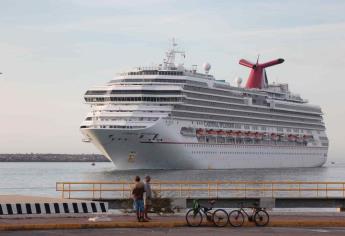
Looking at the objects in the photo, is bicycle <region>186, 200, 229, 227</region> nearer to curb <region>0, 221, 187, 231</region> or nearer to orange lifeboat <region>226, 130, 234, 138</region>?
curb <region>0, 221, 187, 231</region>

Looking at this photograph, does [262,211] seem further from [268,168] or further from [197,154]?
[268,168]

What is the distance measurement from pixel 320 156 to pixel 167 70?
50.0 meters

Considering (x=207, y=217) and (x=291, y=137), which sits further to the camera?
(x=291, y=137)

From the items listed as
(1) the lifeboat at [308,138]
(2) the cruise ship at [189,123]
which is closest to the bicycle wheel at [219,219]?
(2) the cruise ship at [189,123]

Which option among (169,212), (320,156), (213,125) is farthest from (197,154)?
(169,212)

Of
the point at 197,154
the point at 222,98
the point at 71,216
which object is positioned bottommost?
the point at 71,216

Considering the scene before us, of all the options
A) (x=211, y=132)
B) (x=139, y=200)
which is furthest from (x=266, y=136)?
(x=139, y=200)

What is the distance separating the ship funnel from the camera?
5640 inches

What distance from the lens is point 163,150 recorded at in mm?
97688

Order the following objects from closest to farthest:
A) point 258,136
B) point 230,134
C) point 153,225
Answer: point 153,225
point 230,134
point 258,136

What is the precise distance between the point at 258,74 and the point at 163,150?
173 ft

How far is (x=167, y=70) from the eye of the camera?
350 ft

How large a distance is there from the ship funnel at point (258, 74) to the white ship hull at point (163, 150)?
28.1 meters

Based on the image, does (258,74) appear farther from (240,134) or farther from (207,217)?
(207,217)
